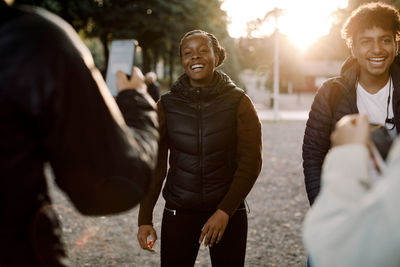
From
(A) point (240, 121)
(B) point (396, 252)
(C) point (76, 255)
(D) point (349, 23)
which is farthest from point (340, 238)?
(C) point (76, 255)

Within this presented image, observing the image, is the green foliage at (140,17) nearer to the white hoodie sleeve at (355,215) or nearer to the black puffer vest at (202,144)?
the black puffer vest at (202,144)

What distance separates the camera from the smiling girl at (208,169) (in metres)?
2.44

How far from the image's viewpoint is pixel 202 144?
2451 millimetres

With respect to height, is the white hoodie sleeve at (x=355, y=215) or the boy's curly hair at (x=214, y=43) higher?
the boy's curly hair at (x=214, y=43)

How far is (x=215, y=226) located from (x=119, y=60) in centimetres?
123

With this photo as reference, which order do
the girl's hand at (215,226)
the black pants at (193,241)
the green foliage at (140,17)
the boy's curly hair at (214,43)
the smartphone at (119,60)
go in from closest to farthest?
the smartphone at (119,60) < the girl's hand at (215,226) < the black pants at (193,241) < the boy's curly hair at (214,43) < the green foliage at (140,17)

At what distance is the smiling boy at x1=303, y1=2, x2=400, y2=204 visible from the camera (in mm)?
2205

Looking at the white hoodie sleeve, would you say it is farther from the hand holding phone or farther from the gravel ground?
the gravel ground

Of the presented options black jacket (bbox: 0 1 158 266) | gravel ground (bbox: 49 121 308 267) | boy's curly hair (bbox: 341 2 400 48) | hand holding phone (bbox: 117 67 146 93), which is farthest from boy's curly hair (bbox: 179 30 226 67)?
gravel ground (bbox: 49 121 308 267)

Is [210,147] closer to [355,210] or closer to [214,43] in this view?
[214,43]

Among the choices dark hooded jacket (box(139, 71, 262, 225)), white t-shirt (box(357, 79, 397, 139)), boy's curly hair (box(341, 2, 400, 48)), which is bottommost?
dark hooded jacket (box(139, 71, 262, 225))

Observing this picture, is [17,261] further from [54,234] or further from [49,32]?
[49,32]

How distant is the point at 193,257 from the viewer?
8.16 ft

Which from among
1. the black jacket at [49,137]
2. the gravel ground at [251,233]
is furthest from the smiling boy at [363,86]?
the gravel ground at [251,233]
